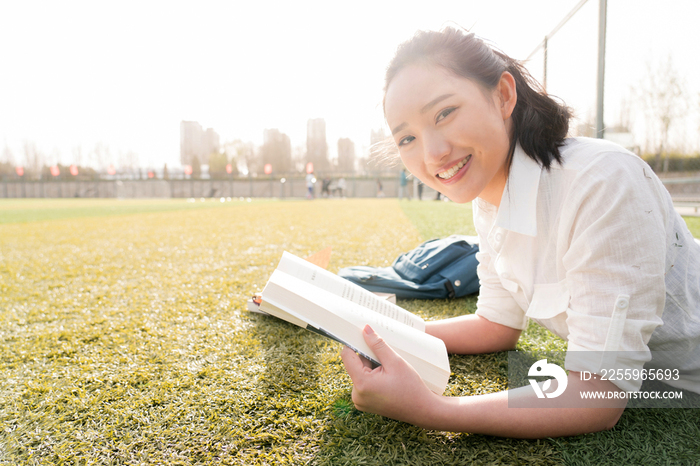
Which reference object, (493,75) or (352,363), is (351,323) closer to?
(352,363)

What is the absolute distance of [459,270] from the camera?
7.69 ft

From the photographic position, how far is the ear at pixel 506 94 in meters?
1.13

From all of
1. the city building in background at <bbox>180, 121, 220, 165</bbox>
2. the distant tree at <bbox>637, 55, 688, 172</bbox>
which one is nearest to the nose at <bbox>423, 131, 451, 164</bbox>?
the distant tree at <bbox>637, 55, 688, 172</bbox>

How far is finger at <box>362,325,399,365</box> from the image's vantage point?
3.17 feet

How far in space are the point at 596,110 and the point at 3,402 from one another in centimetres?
508

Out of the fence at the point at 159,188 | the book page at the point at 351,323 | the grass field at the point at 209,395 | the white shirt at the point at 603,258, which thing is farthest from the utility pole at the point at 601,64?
the fence at the point at 159,188

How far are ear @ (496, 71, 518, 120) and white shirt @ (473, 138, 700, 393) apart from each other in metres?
0.13

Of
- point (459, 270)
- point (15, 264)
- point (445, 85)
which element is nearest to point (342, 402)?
point (445, 85)

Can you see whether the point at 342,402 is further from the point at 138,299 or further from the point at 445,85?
the point at 138,299

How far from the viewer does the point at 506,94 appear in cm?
115

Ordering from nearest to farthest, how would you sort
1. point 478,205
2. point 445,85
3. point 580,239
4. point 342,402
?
point 580,239, point 445,85, point 342,402, point 478,205

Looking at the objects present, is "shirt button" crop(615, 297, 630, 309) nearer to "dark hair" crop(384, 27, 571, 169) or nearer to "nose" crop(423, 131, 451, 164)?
"dark hair" crop(384, 27, 571, 169)

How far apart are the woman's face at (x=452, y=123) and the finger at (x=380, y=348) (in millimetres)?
482

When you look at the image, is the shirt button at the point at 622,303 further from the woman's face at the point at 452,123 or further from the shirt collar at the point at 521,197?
the woman's face at the point at 452,123
